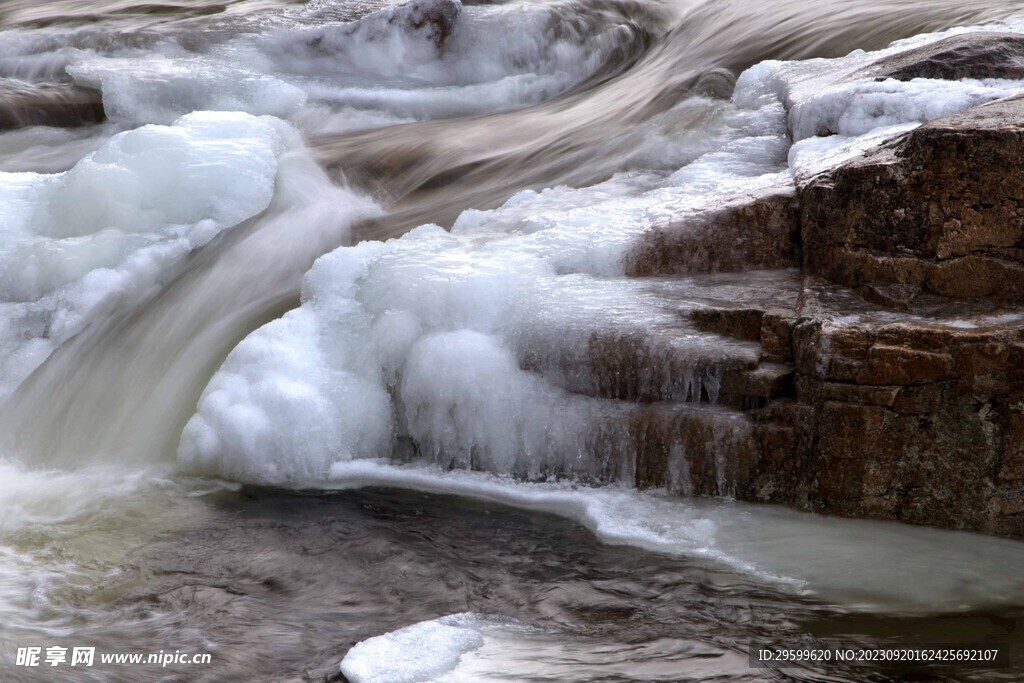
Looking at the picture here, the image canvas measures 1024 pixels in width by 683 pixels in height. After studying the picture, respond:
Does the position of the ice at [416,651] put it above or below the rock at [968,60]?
below

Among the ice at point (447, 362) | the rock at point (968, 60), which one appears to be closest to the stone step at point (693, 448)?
the ice at point (447, 362)

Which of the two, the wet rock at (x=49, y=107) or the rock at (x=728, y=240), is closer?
the rock at (x=728, y=240)

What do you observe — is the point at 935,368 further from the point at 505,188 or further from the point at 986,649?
the point at 505,188

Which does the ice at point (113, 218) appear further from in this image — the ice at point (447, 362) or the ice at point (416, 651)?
the ice at point (416, 651)

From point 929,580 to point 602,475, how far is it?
119 centimetres

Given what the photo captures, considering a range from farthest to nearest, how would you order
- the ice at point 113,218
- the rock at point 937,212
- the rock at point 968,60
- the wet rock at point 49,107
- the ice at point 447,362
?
the wet rock at point 49,107, the ice at point 113,218, the rock at point 968,60, the ice at point 447,362, the rock at point 937,212

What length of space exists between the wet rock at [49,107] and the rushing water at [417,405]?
13.1 inches

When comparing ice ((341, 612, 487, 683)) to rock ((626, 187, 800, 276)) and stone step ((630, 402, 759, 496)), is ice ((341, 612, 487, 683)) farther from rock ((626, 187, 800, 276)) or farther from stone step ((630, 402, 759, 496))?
rock ((626, 187, 800, 276))

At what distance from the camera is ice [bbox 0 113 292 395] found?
4950mm

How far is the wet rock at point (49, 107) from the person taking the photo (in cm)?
743

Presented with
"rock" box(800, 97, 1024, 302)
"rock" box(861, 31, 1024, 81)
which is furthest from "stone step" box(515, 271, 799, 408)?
"rock" box(861, 31, 1024, 81)

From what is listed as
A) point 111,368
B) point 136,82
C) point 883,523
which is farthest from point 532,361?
point 136,82

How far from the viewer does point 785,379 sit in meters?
3.59

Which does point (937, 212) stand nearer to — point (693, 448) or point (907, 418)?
point (907, 418)
